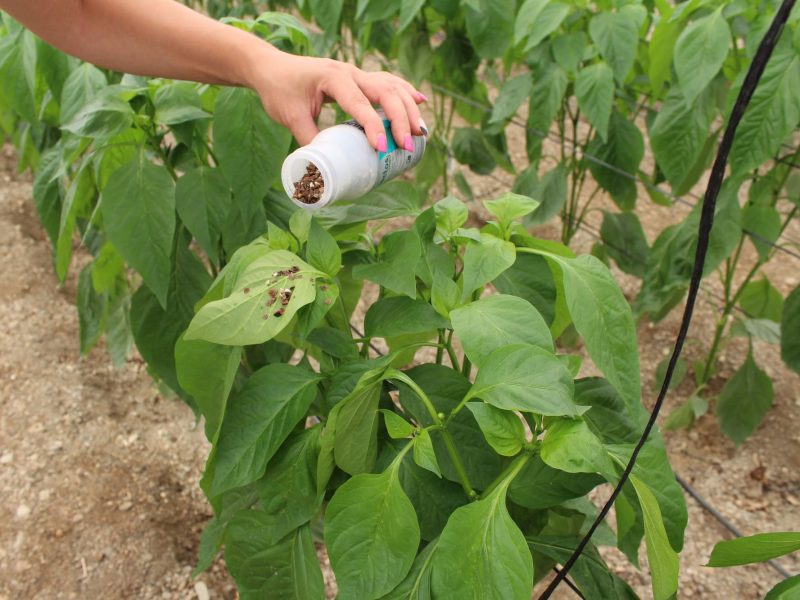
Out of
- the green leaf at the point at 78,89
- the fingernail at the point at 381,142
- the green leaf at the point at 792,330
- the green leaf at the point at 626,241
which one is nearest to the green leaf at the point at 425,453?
the fingernail at the point at 381,142

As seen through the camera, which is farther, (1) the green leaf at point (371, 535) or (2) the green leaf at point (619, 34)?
(2) the green leaf at point (619, 34)

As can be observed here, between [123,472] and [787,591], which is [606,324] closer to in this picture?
[787,591]

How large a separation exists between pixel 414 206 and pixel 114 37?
0.41 metres

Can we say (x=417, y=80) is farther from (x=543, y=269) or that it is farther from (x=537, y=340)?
(x=537, y=340)

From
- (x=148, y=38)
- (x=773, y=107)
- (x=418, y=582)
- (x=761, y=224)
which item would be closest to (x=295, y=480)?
(x=418, y=582)

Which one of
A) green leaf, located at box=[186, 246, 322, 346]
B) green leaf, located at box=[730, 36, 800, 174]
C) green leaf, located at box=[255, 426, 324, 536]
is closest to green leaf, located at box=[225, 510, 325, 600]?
green leaf, located at box=[255, 426, 324, 536]

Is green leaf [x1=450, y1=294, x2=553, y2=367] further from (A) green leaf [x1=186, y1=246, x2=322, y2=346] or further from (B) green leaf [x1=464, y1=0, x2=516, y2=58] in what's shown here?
(B) green leaf [x1=464, y1=0, x2=516, y2=58]

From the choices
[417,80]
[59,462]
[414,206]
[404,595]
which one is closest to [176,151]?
[414,206]

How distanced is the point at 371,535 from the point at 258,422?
16 cm

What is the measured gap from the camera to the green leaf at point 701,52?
48.1 inches

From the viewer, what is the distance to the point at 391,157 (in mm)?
681

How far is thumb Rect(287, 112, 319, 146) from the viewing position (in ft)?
2.55

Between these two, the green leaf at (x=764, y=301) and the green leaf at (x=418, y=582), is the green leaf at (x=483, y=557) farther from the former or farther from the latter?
the green leaf at (x=764, y=301)

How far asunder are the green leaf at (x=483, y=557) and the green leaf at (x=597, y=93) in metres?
1.04
